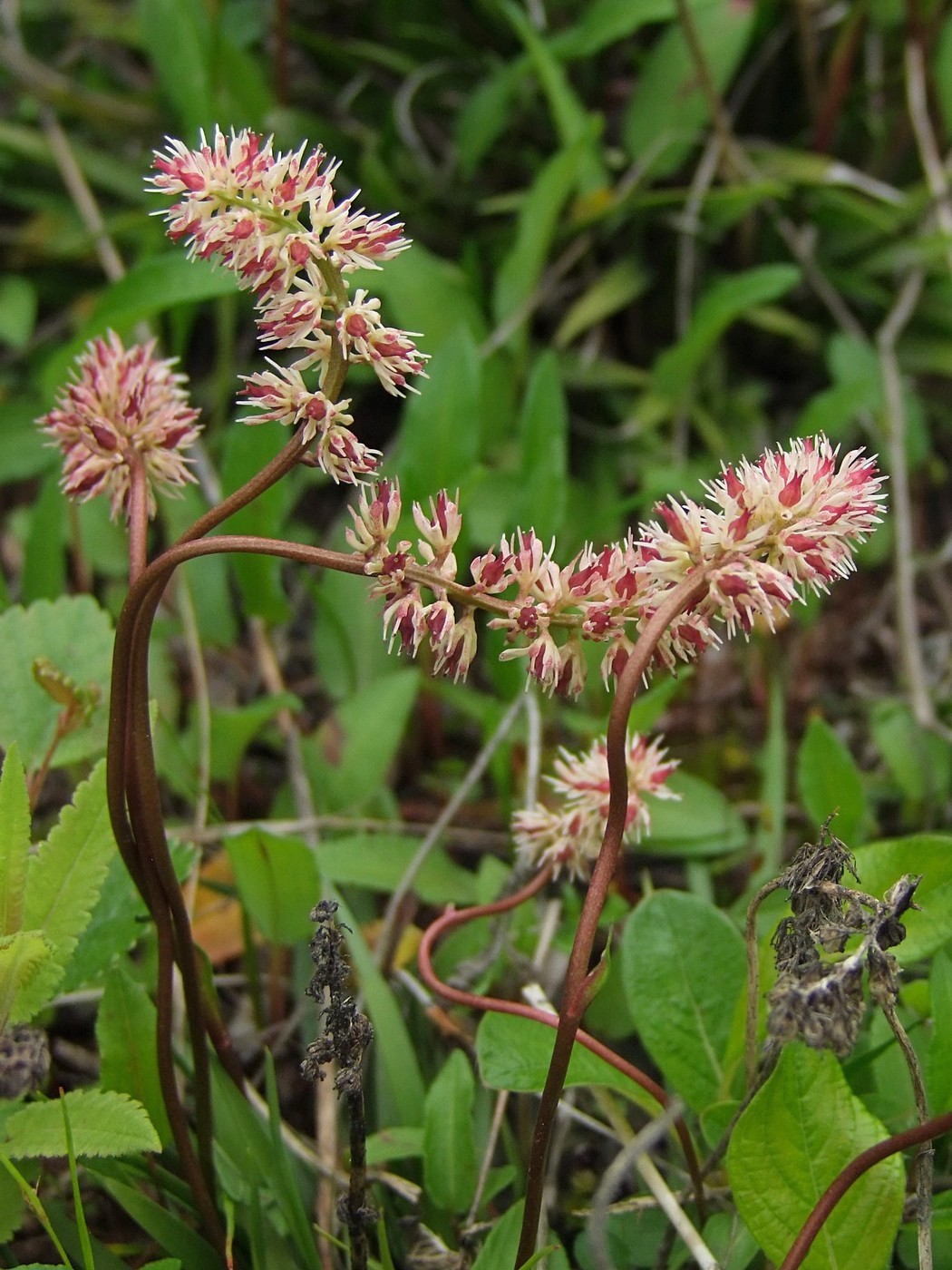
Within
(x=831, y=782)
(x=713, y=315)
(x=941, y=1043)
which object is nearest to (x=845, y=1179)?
(x=941, y=1043)

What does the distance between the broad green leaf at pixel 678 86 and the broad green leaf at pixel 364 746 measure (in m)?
1.37

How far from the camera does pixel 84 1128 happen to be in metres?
1.00

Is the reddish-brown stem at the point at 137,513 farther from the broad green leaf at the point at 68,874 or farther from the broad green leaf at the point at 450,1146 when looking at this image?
the broad green leaf at the point at 450,1146

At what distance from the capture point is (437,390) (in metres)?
1.93

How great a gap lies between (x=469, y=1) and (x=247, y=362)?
968 millimetres

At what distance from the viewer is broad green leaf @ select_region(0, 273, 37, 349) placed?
2.42 metres

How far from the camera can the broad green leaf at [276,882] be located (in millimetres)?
1396

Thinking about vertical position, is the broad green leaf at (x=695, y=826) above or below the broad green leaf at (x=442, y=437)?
below

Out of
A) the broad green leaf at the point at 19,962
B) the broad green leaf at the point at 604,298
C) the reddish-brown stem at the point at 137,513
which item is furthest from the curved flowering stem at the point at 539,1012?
the broad green leaf at the point at 604,298

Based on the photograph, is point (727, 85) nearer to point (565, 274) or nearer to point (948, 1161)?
point (565, 274)

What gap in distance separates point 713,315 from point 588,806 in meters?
1.47

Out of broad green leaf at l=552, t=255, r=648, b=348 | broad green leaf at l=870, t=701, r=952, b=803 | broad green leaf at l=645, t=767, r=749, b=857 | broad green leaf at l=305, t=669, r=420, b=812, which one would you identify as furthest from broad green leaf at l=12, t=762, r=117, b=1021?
broad green leaf at l=552, t=255, r=648, b=348

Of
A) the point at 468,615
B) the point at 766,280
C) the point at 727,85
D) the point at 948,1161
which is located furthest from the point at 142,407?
the point at 727,85

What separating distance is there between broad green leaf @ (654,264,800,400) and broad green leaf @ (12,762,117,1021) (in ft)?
5.19
